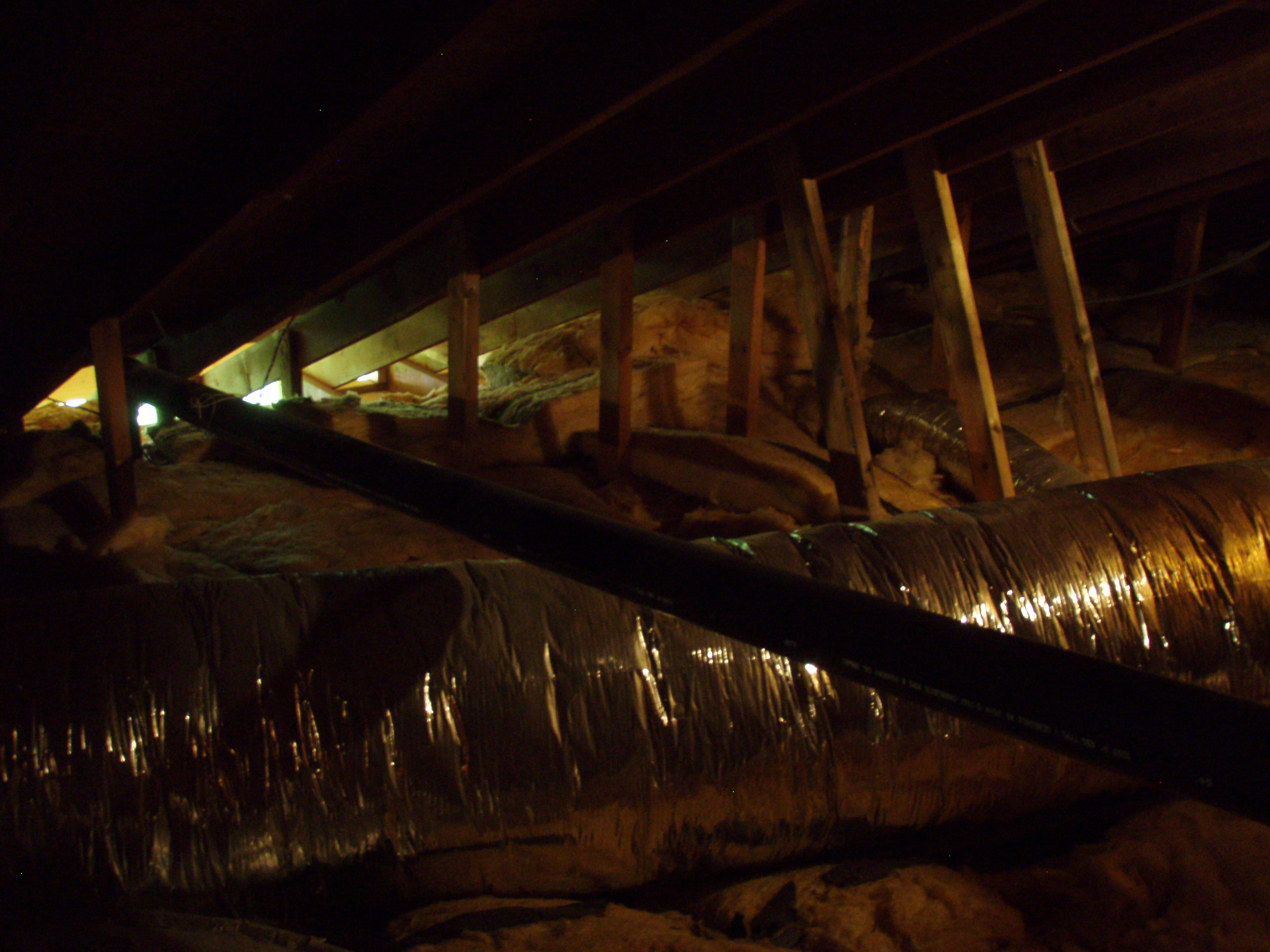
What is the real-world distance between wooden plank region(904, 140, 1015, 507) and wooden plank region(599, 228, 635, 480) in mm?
1353

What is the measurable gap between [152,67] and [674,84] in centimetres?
186

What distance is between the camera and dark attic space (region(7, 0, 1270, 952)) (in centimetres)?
124

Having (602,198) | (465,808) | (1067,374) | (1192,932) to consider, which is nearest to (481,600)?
(465,808)

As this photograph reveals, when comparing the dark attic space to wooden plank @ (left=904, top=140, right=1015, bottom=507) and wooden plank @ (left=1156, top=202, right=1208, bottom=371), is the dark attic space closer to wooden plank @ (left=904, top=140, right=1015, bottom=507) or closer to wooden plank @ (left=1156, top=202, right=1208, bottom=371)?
wooden plank @ (left=904, top=140, right=1015, bottom=507)

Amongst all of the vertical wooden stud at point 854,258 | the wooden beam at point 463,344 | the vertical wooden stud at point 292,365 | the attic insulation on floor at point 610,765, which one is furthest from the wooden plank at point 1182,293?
the vertical wooden stud at point 292,365

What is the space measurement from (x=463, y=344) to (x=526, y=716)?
2.53 metres

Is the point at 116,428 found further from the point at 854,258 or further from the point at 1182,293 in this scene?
the point at 1182,293

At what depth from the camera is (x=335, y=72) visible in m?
1.79

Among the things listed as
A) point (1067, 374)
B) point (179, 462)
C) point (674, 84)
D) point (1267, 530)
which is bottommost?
point (1267, 530)

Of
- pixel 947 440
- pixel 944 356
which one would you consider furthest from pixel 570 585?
pixel 944 356

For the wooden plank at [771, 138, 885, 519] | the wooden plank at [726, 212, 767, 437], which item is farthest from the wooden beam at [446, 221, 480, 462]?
the wooden plank at [771, 138, 885, 519]

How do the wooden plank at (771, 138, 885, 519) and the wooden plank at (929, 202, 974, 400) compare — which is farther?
the wooden plank at (929, 202, 974, 400)

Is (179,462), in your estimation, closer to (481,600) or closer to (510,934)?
(481,600)

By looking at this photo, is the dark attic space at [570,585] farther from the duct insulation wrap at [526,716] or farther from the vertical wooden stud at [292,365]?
the vertical wooden stud at [292,365]
